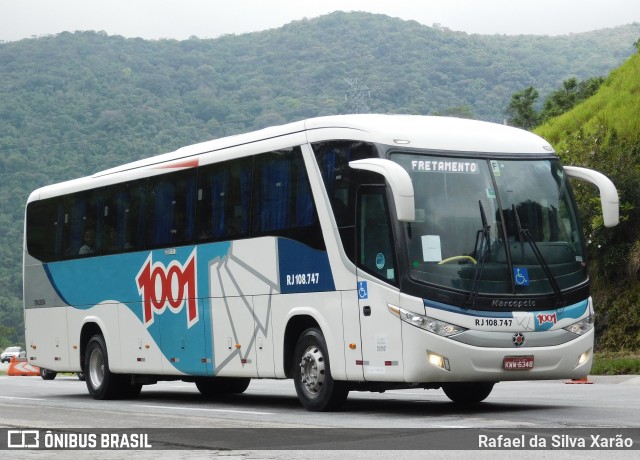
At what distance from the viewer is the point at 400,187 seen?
14.0 m

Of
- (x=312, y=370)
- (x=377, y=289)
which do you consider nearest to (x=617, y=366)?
(x=312, y=370)

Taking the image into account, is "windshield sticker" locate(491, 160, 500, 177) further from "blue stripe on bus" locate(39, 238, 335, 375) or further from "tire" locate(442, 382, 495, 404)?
"tire" locate(442, 382, 495, 404)

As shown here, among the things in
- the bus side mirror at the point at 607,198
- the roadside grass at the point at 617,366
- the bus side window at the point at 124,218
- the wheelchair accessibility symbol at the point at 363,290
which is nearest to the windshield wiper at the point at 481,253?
the wheelchair accessibility symbol at the point at 363,290

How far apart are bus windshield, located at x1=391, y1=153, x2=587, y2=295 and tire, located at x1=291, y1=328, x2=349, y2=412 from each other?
1.98m

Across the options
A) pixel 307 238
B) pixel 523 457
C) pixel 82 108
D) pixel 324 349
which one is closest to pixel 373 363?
pixel 324 349

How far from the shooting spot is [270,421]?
14477mm

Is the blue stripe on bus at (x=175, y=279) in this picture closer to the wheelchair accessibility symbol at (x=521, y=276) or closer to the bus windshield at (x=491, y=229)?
the bus windshield at (x=491, y=229)

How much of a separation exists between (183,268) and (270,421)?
518 cm

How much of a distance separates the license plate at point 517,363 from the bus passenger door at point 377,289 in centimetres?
119

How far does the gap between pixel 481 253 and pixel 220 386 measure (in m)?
7.88

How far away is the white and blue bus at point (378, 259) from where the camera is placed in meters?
14.5

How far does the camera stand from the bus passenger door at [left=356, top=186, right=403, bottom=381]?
14.7 meters

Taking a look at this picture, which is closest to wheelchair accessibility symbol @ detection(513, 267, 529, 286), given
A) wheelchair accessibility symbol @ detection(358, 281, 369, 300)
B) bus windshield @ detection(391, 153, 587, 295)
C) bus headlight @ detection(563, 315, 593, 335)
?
bus windshield @ detection(391, 153, 587, 295)

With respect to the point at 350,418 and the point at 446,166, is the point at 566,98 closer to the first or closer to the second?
the point at 446,166
